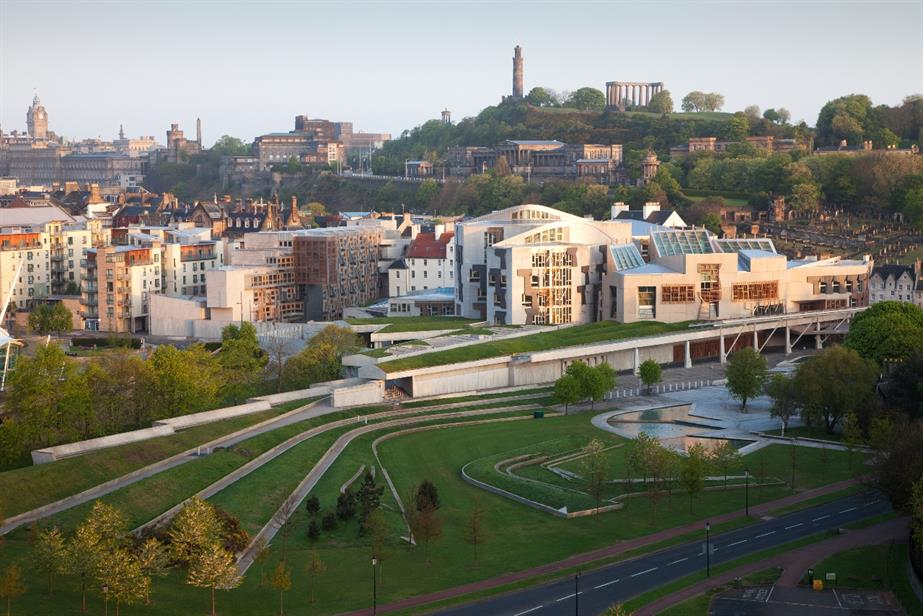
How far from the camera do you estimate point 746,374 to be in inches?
2569

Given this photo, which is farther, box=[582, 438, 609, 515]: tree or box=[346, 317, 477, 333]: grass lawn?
box=[346, 317, 477, 333]: grass lawn

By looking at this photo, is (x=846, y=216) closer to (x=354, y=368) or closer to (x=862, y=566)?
(x=354, y=368)

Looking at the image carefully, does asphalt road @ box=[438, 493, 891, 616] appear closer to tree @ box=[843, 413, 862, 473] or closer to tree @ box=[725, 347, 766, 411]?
tree @ box=[843, 413, 862, 473]

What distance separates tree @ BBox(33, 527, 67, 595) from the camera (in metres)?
36.8

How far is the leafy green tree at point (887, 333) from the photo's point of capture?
66062 mm

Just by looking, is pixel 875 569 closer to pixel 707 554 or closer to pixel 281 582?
pixel 707 554

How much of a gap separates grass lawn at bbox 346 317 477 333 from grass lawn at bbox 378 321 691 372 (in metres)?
7.06

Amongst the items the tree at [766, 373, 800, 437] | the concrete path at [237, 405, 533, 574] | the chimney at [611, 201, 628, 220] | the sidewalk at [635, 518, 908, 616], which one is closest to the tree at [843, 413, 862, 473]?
the tree at [766, 373, 800, 437]

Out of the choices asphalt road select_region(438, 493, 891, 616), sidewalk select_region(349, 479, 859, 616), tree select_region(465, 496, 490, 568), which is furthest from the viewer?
tree select_region(465, 496, 490, 568)

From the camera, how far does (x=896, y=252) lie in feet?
341

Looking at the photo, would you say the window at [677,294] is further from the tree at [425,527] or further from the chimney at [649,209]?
the tree at [425,527]

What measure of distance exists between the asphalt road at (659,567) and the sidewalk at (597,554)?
33.8 inches

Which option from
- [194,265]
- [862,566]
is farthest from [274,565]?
[194,265]

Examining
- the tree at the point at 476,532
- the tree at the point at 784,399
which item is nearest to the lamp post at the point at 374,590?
the tree at the point at 476,532
